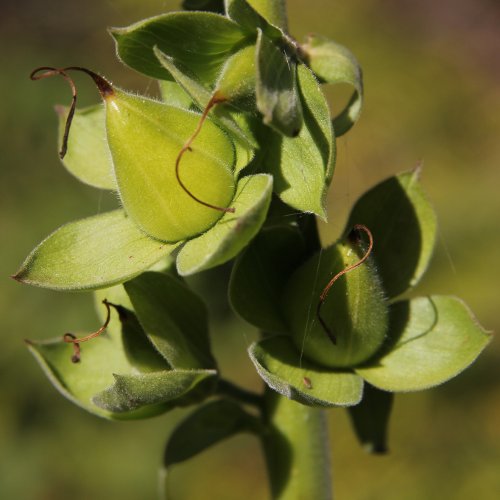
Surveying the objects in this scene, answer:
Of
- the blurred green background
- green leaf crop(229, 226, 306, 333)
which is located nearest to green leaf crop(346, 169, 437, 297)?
green leaf crop(229, 226, 306, 333)

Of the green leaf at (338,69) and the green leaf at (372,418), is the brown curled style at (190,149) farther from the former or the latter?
the green leaf at (372,418)

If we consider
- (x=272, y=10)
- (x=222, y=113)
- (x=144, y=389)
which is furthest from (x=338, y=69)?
(x=144, y=389)

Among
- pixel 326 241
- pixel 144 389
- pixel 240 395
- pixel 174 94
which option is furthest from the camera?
pixel 326 241

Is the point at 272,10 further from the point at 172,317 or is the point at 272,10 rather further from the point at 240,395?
the point at 240,395

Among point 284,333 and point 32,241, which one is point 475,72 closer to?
point 32,241

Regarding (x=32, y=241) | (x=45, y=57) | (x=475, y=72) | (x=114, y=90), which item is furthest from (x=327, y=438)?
(x=475, y=72)

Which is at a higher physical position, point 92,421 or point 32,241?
point 32,241
